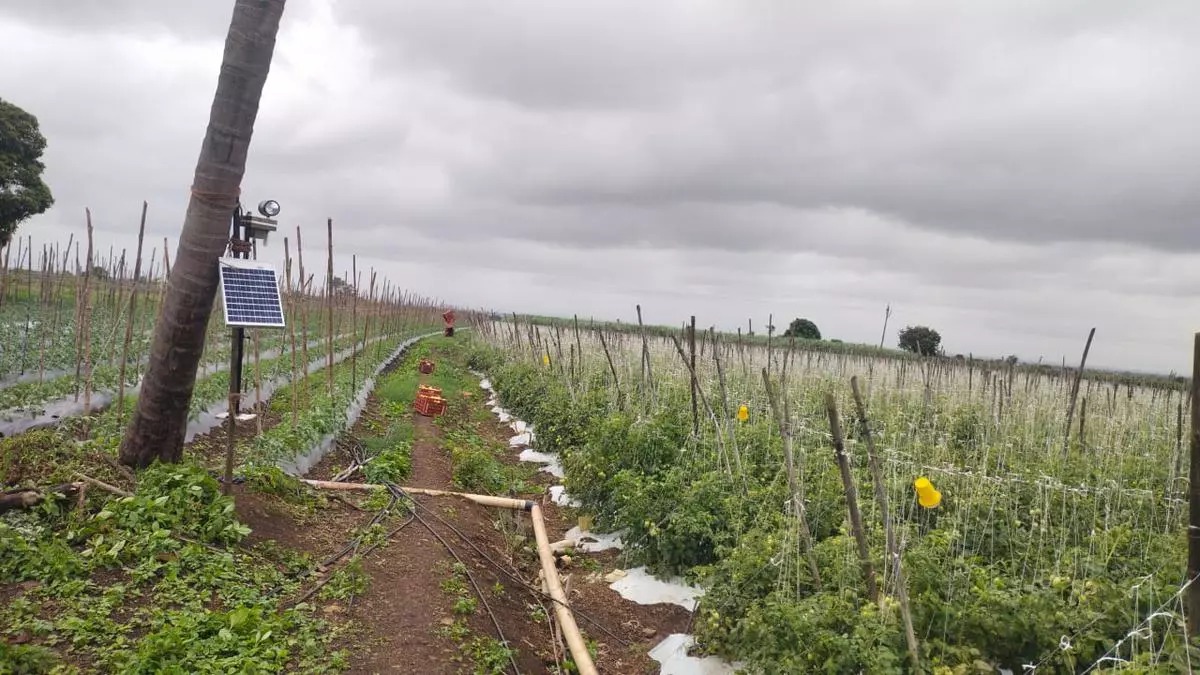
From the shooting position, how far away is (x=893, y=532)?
11.4 feet

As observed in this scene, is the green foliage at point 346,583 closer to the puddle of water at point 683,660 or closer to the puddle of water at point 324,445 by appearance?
the puddle of water at point 683,660

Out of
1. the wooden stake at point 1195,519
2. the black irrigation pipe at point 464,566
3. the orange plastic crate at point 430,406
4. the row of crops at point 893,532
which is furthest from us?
the orange plastic crate at point 430,406

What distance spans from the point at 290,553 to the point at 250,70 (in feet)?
9.95

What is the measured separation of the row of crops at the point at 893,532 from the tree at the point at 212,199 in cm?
357

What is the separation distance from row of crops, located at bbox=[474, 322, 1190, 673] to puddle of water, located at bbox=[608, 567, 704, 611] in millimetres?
120

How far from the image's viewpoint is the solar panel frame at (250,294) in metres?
4.41

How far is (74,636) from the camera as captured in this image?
3.08m

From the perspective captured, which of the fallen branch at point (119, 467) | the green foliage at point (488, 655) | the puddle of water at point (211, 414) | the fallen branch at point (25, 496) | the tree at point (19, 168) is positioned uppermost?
the tree at point (19, 168)

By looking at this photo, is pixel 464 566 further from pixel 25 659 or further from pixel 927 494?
pixel 927 494

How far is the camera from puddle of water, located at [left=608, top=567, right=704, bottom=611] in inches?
205

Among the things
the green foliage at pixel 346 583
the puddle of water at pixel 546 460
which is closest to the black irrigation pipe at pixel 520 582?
the green foliage at pixel 346 583

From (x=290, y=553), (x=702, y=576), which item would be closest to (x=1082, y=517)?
(x=702, y=576)

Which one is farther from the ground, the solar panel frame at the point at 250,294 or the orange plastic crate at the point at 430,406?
the solar panel frame at the point at 250,294

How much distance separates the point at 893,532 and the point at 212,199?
439 cm
